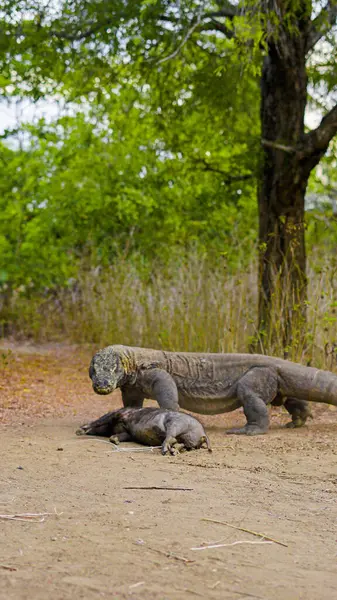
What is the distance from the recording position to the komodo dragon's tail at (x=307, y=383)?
6.80 metres

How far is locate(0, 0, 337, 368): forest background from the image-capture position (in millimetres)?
9188

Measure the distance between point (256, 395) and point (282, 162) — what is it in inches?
163

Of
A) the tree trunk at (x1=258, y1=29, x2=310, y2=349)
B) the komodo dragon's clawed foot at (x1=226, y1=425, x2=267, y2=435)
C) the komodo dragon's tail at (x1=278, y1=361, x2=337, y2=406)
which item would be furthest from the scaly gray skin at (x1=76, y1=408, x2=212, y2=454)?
the tree trunk at (x1=258, y1=29, x2=310, y2=349)

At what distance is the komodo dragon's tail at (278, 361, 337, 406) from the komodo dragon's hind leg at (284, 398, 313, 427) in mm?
203

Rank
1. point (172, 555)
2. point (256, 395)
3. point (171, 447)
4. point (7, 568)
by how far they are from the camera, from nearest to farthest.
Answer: point (7, 568)
point (172, 555)
point (171, 447)
point (256, 395)

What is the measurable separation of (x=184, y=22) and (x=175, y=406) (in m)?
4.97

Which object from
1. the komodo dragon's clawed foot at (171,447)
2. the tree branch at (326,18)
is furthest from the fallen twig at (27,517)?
the tree branch at (326,18)

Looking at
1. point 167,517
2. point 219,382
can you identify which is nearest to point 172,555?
point 167,517

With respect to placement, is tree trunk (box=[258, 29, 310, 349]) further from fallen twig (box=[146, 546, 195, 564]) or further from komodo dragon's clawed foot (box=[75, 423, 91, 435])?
fallen twig (box=[146, 546, 195, 564])

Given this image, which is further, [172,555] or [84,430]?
[84,430]

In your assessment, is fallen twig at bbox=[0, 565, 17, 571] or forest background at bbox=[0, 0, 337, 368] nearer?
fallen twig at bbox=[0, 565, 17, 571]

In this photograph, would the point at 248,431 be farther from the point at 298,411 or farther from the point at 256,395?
the point at 298,411

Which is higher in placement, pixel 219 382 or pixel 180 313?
pixel 180 313

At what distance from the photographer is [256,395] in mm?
6762
